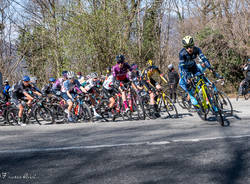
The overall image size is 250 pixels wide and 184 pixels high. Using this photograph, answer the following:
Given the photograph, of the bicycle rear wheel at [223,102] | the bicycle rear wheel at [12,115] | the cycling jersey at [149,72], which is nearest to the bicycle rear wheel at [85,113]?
the cycling jersey at [149,72]

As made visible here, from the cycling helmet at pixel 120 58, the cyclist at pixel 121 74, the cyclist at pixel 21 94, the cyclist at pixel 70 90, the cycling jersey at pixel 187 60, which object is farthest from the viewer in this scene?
the cyclist at pixel 21 94

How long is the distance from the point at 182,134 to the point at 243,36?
58.0 feet

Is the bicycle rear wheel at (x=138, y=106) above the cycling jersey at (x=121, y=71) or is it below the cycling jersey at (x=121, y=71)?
below

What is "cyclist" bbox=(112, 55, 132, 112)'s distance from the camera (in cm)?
1119

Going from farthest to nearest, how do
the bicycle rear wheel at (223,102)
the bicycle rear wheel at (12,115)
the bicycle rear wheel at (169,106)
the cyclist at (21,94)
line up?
the bicycle rear wheel at (12,115) → the cyclist at (21,94) → the bicycle rear wheel at (169,106) → the bicycle rear wheel at (223,102)

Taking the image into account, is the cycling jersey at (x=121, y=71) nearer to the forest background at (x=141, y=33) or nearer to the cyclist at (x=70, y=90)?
the cyclist at (x=70, y=90)

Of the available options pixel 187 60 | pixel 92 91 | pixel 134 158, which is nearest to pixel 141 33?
pixel 92 91

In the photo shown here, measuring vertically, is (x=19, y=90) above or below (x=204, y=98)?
above

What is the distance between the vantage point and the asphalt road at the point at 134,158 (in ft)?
14.6

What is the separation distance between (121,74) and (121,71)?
0.10 meters

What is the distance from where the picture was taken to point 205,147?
5.93 meters

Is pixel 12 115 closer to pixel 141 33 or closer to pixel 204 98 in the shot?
pixel 204 98

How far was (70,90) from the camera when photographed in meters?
12.6

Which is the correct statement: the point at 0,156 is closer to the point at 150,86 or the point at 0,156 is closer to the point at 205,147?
the point at 205,147
